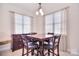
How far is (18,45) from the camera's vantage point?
1.81m

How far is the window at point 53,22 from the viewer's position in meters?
1.83

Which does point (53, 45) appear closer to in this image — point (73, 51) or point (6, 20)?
point (73, 51)

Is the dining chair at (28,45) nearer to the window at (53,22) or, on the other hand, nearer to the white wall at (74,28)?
the window at (53,22)

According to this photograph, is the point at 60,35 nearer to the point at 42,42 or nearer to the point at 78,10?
the point at 42,42

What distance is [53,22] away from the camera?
1.87m

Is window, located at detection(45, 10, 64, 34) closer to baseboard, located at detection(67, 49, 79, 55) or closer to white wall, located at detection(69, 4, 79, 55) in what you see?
white wall, located at detection(69, 4, 79, 55)

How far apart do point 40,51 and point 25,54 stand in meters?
0.25

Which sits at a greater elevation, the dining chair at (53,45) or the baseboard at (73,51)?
the dining chair at (53,45)

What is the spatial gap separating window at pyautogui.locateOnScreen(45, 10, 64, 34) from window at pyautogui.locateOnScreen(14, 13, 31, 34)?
0.96 feet

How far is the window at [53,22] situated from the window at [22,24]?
29 centimetres

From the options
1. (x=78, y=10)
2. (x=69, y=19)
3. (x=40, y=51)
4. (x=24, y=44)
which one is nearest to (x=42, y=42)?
(x=40, y=51)

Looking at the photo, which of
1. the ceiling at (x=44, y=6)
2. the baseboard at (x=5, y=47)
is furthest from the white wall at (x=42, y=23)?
the baseboard at (x=5, y=47)

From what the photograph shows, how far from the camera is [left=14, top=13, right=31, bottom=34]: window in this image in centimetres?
182

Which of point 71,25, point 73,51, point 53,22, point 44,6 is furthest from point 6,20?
point 73,51
